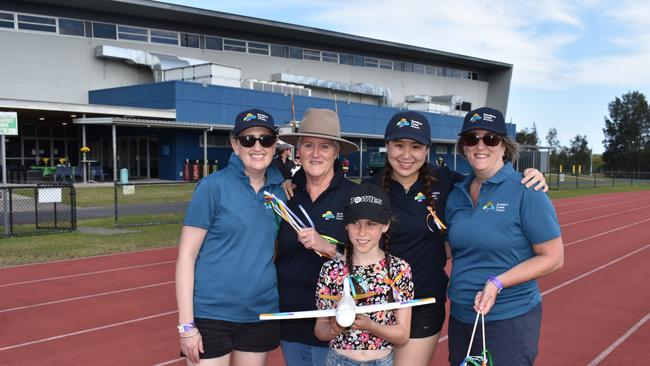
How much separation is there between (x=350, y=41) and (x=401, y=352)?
4708 centimetres

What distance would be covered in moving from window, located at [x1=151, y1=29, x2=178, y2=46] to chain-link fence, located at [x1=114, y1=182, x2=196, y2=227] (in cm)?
2295

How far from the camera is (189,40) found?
3956 cm

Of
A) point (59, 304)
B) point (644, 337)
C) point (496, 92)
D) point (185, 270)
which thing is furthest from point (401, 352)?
point (496, 92)

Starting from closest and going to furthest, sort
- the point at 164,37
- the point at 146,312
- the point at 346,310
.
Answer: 1. the point at 346,310
2. the point at 146,312
3. the point at 164,37

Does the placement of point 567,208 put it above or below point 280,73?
below

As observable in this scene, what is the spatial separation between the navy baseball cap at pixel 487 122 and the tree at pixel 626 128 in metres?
95.5

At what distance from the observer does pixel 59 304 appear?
23.7 feet

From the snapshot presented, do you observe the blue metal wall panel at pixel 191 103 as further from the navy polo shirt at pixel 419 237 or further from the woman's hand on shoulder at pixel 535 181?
the woman's hand on shoulder at pixel 535 181

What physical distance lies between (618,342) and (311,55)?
43414 millimetres

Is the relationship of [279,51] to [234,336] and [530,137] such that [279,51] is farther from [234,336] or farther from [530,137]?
[530,137]

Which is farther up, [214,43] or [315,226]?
[214,43]

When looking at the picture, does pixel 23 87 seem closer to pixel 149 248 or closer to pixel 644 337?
pixel 149 248

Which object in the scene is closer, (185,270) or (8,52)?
(185,270)

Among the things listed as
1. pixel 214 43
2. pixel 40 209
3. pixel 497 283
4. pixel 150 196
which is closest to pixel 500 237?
pixel 497 283
